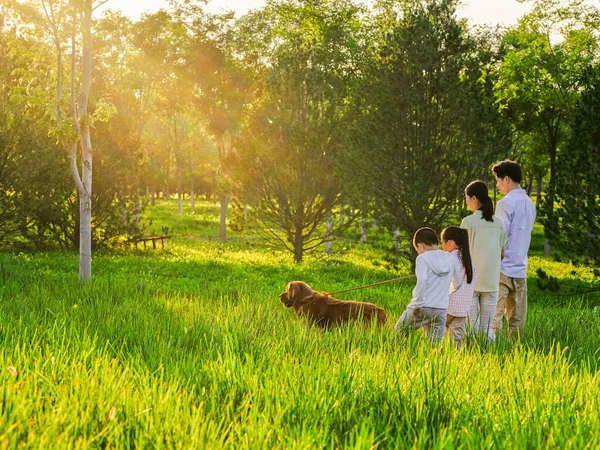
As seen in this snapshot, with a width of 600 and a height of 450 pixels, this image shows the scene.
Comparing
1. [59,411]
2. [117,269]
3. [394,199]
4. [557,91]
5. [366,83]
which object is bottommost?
[117,269]

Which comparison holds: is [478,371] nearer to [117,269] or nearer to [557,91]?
[117,269]

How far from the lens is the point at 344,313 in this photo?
6961mm

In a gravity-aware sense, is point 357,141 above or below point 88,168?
above

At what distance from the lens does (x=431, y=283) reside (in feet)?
18.7

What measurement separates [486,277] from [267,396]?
144 inches

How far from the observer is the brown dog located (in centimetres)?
688

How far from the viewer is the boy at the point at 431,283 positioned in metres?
5.64

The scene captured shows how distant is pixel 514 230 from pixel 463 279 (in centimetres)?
96

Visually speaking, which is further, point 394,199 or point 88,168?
point 394,199

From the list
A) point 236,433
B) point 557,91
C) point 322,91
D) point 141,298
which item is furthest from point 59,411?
point 557,91

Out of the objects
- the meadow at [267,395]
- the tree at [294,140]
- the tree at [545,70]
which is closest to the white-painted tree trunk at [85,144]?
the meadow at [267,395]

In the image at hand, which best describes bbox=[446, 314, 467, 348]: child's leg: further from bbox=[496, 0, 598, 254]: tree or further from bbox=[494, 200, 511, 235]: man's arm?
bbox=[496, 0, 598, 254]: tree

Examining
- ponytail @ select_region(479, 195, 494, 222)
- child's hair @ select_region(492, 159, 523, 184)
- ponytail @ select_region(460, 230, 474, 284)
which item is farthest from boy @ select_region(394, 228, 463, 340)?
Answer: child's hair @ select_region(492, 159, 523, 184)

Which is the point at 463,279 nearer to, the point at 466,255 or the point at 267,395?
the point at 466,255
